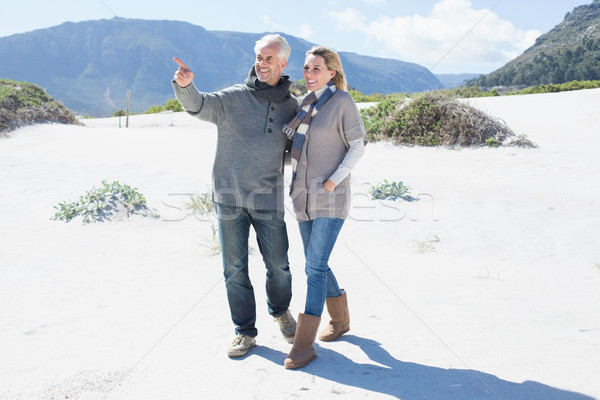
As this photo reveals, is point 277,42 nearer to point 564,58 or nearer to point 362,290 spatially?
point 362,290

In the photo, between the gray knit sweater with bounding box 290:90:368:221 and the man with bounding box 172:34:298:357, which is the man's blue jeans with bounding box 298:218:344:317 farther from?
the man with bounding box 172:34:298:357

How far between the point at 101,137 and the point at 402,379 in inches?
396

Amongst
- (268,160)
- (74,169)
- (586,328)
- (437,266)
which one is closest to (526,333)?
(586,328)

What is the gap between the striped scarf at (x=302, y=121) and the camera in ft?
9.55

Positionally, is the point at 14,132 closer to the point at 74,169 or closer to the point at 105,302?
the point at 74,169

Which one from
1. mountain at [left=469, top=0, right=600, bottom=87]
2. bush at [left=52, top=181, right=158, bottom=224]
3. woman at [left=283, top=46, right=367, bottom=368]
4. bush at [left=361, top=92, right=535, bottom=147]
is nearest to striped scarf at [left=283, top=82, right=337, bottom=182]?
woman at [left=283, top=46, right=367, bottom=368]

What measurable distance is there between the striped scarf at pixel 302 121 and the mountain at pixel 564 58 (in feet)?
166

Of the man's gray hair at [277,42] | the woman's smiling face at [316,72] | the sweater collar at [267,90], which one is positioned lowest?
the sweater collar at [267,90]

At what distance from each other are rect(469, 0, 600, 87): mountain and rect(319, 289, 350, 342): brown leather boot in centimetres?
5049

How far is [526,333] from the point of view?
10.1ft

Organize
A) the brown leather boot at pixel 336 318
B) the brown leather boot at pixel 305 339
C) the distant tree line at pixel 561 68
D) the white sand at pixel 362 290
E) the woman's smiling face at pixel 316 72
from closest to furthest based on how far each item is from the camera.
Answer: the white sand at pixel 362 290 → the brown leather boot at pixel 305 339 → the woman's smiling face at pixel 316 72 → the brown leather boot at pixel 336 318 → the distant tree line at pixel 561 68

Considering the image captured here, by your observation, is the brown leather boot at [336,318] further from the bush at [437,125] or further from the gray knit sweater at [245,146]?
the bush at [437,125]

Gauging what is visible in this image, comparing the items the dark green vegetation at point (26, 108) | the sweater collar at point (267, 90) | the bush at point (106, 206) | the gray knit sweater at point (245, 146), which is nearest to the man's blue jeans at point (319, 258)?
the gray knit sweater at point (245, 146)

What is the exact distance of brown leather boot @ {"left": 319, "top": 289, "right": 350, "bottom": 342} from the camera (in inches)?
124
